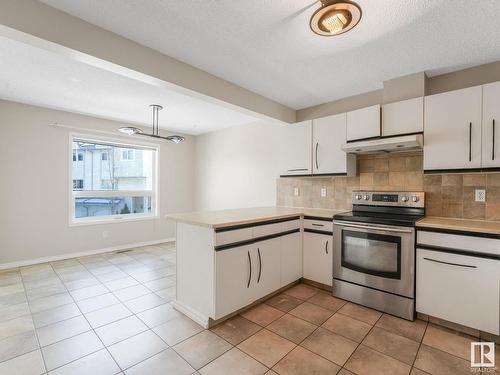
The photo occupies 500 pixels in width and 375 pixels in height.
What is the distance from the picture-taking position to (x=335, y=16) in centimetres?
156

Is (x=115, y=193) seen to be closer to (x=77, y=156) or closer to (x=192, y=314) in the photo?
(x=77, y=156)


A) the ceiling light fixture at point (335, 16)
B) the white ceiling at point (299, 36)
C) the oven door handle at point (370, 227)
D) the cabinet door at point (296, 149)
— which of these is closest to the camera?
the ceiling light fixture at point (335, 16)

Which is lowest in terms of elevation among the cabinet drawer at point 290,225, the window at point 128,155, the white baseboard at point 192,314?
the white baseboard at point 192,314

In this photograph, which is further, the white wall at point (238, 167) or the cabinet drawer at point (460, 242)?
the white wall at point (238, 167)

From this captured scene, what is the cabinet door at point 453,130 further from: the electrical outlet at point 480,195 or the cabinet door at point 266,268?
the cabinet door at point 266,268

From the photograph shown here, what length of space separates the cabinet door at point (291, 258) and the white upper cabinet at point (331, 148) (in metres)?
0.92

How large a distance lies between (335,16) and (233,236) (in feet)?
5.89

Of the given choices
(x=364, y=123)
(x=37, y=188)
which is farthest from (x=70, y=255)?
(x=364, y=123)

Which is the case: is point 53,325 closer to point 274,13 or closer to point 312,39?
point 274,13

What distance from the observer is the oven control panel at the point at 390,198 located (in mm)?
2650

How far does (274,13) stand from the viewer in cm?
174

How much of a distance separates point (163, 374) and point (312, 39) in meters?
2.70

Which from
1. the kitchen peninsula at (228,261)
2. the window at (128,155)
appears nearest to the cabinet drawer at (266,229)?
the kitchen peninsula at (228,261)

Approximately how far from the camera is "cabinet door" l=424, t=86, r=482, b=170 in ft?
7.20
